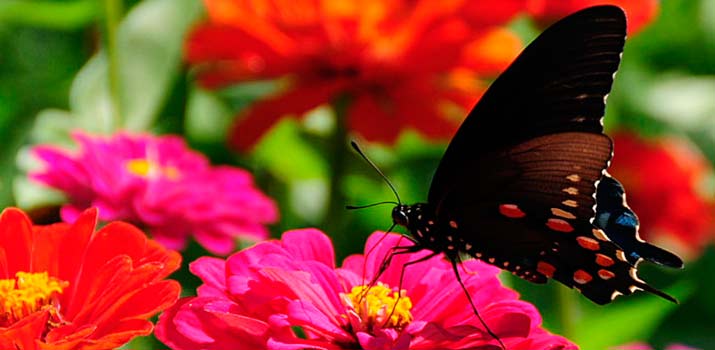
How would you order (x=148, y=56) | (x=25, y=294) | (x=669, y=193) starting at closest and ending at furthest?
(x=25, y=294) < (x=148, y=56) < (x=669, y=193)

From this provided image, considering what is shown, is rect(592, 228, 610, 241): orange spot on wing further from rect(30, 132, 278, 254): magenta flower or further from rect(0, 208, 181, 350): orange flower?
rect(30, 132, 278, 254): magenta flower

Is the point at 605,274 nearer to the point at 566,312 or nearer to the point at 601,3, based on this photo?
the point at 566,312

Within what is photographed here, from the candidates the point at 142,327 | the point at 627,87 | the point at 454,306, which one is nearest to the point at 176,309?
the point at 142,327

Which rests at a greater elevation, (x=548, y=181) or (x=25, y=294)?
(x=548, y=181)

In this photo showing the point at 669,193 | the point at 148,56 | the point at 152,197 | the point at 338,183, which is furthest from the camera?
the point at 669,193

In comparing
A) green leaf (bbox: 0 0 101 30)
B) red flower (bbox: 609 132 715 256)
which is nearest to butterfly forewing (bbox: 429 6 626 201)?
green leaf (bbox: 0 0 101 30)

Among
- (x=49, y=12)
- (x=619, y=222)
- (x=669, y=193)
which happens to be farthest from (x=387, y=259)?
(x=669, y=193)

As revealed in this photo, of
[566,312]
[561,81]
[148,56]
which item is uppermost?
[561,81]

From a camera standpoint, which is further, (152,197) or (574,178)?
(152,197)
